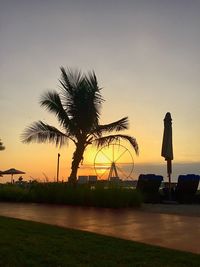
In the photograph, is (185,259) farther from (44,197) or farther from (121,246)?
(44,197)

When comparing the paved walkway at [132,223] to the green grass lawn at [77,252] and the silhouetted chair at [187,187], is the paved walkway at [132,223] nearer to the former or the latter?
the green grass lawn at [77,252]

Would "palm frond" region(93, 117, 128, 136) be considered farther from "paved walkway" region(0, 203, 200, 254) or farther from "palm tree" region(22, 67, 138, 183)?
"paved walkway" region(0, 203, 200, 254)

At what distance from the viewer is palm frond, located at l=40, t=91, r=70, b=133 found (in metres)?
20.6

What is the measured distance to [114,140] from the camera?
834 inches

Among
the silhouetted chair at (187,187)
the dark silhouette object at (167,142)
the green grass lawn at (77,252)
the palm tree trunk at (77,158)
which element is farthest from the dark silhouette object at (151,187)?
the green grass lawn at (77,252)

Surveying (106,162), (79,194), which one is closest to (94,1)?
(79,194)

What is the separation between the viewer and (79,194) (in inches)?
604

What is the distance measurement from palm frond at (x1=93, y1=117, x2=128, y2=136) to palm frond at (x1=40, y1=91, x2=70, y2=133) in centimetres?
128

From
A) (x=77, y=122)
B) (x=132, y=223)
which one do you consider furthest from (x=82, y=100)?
(x=132, y=223)

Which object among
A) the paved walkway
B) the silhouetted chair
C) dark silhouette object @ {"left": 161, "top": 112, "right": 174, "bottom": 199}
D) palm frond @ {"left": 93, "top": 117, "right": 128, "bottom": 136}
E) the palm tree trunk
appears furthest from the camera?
palm frond @ {"left": 93, "top": 117, "right": 128, "bottom": 136}

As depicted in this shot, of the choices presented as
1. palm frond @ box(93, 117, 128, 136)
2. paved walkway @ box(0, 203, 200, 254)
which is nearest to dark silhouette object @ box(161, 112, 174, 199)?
palm frond @ box(93, 117, 128, 136)

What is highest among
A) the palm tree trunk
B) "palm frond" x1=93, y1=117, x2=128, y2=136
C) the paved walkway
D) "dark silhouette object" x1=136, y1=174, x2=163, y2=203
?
"palm frond" x1=93, y1=117, x2=128, y2=136

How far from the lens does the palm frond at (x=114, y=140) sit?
21031 mm

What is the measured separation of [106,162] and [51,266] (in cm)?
1625
